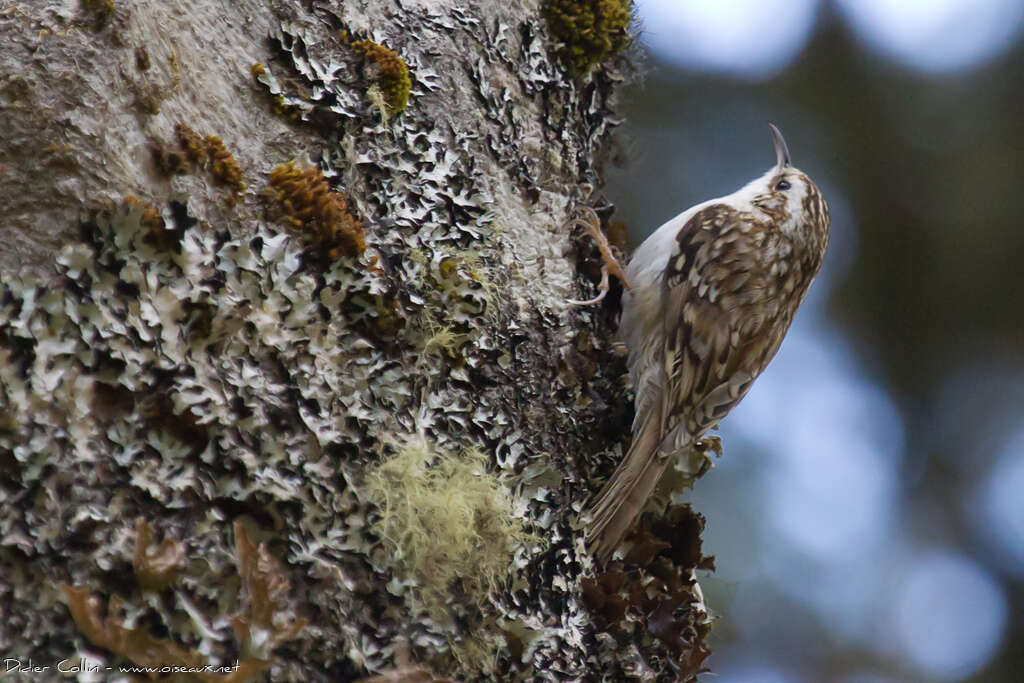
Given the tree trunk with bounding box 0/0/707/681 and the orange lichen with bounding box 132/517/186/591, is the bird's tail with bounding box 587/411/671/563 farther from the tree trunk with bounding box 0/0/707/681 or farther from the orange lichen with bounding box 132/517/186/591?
the orange lichen with bounding box 132/517/186/591

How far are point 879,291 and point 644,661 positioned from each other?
2140 millimetres

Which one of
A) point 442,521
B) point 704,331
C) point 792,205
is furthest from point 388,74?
point 792,205

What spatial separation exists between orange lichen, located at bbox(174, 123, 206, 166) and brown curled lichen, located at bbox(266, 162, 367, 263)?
10cm

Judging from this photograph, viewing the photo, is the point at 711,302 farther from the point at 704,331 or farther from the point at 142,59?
the point at 142,59

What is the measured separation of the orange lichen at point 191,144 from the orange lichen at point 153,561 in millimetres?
474

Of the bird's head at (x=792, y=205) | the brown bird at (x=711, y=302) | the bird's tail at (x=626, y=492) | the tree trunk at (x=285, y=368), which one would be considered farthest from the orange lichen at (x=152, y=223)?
the bird's head at (x=792, y=205)

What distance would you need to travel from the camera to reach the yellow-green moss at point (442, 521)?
1284mm

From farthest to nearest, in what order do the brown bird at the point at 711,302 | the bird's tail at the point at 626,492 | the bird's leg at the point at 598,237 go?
the brown bird at the point at 711,302 → the bird's leg at the point at 598,237 → the bird's tail at the point at 626,492

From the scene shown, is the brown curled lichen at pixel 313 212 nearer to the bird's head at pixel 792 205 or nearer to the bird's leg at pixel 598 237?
the bird's leg at pixel 598 237

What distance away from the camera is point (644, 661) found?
61.2 inches

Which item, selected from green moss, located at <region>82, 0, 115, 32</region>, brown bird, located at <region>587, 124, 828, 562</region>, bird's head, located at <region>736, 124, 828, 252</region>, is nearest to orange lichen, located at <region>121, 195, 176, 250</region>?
green moss, located at <region>82, 0, 115, 32</region>

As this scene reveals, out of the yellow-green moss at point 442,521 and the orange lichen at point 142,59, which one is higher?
the orange lichen at point 142,59

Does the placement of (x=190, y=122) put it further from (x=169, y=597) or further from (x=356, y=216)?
(x=169, y=597)

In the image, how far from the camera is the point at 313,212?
1.35 metres
